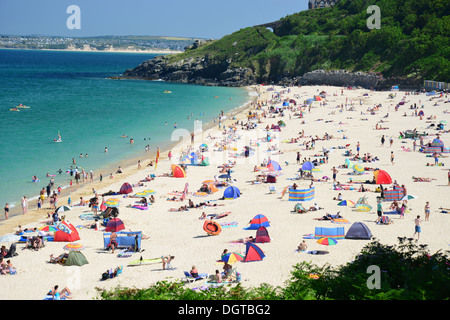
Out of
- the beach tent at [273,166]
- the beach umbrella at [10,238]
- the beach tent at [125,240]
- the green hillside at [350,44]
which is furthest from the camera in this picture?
the green hillside at [350,44]

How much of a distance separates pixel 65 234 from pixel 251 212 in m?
8.79

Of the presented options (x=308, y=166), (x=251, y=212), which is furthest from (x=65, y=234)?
(x=308, y=166)

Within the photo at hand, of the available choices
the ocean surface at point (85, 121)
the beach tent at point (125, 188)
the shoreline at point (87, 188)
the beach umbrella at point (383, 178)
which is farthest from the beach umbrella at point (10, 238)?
the beach umbrella at point (383, 178)

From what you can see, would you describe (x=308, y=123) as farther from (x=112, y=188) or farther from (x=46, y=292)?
(x=46, y=292)

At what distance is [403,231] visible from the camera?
19.3m

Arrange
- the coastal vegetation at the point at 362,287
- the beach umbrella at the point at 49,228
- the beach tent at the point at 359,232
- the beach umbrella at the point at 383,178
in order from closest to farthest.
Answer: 1. the coastal vegetation at the point at 362,287
2. the beach tent at the point at 359,232
3. the beach umbrella at the point at 49,228
4. the beach umbrella at the point at 383,178

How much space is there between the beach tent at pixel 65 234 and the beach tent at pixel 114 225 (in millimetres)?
1480

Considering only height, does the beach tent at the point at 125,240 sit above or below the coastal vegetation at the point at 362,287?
below

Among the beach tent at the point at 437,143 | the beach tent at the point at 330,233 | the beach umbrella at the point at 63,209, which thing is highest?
the beach tent at the point at 437,143

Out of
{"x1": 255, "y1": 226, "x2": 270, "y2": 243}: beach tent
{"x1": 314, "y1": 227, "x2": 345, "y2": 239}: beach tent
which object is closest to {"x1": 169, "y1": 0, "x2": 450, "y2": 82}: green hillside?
{"x1": 314, "y1": 227, "x2": 345, "y2": 239}: beach tent

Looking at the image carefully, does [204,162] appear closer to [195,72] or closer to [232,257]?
[232,257]

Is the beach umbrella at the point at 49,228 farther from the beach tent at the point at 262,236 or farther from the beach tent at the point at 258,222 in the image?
the beach tent at the point at 262,236

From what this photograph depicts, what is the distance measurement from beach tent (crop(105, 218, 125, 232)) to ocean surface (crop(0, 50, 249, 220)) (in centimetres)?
854

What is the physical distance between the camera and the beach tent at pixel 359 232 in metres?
18.6
